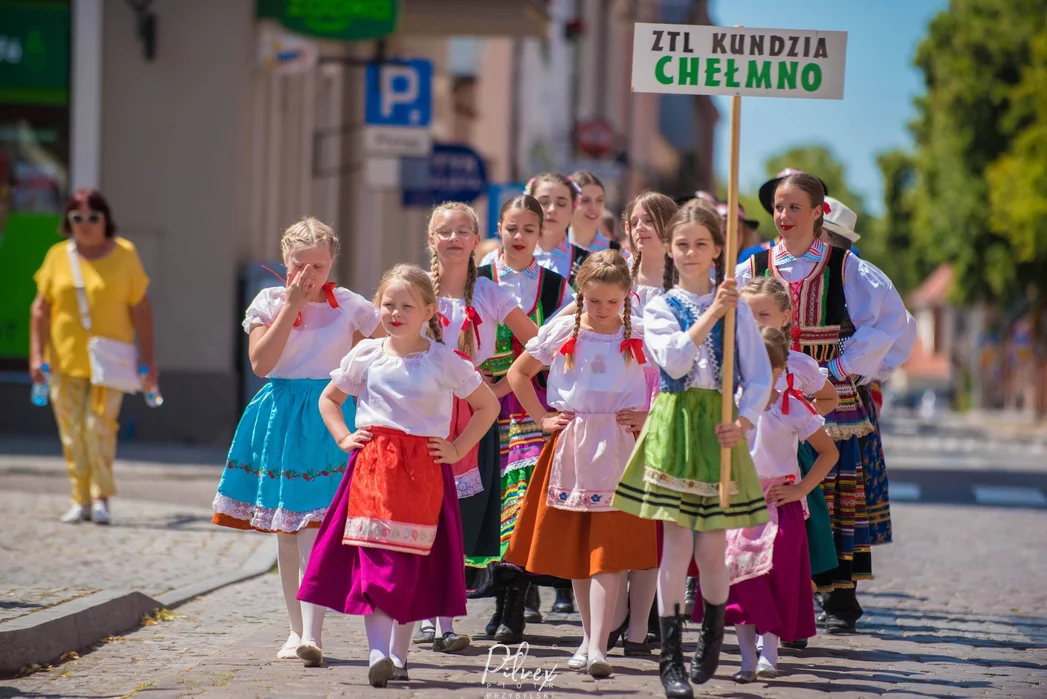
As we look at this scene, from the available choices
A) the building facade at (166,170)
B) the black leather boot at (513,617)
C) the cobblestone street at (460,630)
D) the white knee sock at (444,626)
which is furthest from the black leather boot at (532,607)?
the building facade at (166,170)

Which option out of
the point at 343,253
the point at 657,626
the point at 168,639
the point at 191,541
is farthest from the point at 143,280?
the point at 343,253

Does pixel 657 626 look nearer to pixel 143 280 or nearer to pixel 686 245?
pixel 686 245

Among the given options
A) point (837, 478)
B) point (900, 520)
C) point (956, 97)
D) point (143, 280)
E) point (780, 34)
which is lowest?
point (900, 520)

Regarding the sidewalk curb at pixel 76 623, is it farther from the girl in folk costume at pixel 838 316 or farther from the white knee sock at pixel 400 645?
the girl in folk costume at pixel 838 316

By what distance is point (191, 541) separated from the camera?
33.3 ft

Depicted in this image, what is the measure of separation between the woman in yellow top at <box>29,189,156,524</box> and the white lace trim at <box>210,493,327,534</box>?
4111 millimetres

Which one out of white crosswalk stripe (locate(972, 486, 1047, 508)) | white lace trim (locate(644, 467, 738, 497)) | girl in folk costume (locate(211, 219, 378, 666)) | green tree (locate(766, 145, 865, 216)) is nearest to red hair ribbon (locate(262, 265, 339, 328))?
girl in folk costume (locate(211, 219, 378, 666))

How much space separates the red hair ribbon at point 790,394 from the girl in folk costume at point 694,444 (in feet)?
2.21

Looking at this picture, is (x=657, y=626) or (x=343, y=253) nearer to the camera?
(x=657, y=626)

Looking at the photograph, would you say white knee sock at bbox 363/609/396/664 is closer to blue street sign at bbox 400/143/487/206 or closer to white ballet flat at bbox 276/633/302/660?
white ballet flat at bbox 276/633/302/660

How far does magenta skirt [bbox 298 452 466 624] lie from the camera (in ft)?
19.8

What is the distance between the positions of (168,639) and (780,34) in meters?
3.61

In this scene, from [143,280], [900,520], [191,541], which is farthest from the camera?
[900,520]

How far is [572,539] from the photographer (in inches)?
260
